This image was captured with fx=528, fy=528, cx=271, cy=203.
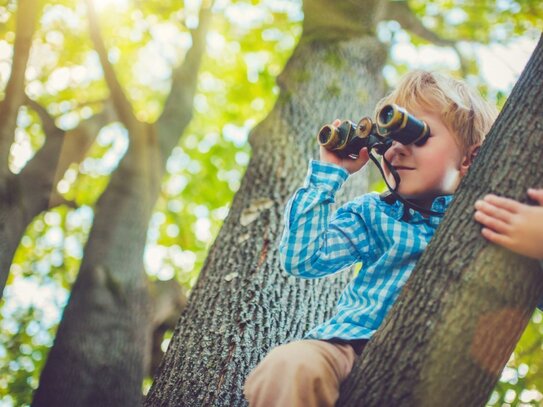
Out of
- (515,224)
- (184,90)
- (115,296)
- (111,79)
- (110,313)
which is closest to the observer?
(515,224)

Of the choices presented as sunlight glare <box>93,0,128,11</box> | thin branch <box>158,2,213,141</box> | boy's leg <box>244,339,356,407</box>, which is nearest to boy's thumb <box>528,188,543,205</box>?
boy's leg <box>244,339,356,407</box>

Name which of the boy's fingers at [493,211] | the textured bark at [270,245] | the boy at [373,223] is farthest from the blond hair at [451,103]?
the textured bark at [270,245]

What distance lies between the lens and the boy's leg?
146 centimetres

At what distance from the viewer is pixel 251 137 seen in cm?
357

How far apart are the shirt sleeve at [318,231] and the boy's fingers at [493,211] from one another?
54cm

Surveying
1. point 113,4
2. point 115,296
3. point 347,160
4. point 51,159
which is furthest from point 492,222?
point 113,4

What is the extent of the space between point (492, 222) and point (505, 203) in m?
0.06

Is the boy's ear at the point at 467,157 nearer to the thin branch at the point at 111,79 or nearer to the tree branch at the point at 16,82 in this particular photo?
the tree branch at the point at 16,82

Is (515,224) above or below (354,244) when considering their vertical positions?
above

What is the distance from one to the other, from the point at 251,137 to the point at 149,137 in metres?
2.17

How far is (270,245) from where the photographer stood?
2.80m

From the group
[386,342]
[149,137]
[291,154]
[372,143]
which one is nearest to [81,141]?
[149,137]

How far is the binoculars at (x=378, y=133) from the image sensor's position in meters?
1.73

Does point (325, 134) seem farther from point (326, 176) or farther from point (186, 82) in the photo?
point (186, 82)
